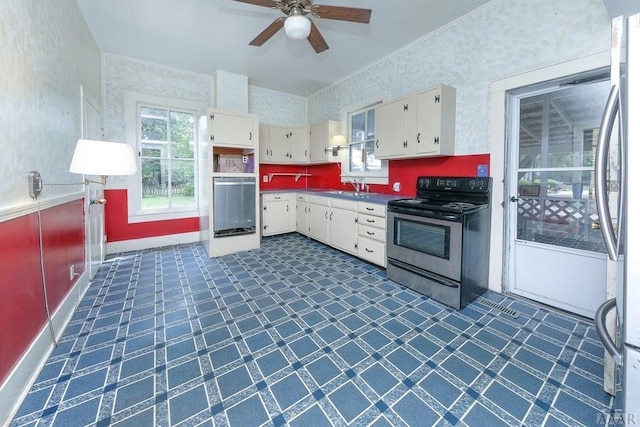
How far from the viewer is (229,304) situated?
7.77ft

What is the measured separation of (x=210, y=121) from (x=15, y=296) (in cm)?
279

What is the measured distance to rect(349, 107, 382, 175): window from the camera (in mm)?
3973

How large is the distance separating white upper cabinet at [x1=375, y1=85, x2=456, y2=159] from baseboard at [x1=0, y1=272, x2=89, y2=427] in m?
3.39

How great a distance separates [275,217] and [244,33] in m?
2.64

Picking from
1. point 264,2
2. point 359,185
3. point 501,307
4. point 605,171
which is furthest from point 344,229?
point 605,171

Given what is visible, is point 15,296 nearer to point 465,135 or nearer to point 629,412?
point 629,412

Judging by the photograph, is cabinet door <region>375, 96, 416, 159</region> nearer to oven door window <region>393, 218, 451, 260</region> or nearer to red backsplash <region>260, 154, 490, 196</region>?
red backsplash <region>260, 154, 490, 196</region>

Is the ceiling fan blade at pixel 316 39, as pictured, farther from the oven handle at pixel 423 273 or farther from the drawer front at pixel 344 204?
the oven handle at pixel 423 273

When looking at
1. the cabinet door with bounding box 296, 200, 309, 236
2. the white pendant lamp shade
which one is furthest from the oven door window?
the white pendant lamp shade

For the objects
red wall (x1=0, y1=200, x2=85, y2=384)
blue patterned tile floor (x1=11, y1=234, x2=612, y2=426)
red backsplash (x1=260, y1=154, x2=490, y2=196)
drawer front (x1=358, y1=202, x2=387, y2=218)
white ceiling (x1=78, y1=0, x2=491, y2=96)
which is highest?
white ceiling (x1=78, y1=0, x2=491, y2=96)

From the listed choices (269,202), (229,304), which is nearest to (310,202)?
(269,202)

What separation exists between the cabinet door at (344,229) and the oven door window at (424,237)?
783 mm

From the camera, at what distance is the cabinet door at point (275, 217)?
4.52 metres

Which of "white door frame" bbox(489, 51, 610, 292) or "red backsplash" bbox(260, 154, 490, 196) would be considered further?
"red backsplash" bbox(260, 154, 490, 196)
